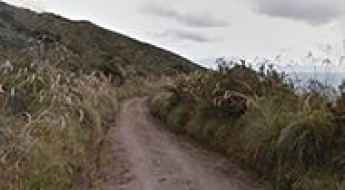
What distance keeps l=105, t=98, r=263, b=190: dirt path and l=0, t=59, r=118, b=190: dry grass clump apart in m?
0.55

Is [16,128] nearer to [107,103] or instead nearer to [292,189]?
[292,189]

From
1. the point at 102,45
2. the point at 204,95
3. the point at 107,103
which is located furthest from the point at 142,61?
the point at 204,95

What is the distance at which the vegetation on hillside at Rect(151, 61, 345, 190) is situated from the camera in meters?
10.5

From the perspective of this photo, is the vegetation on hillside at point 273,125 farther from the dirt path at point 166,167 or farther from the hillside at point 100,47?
the hillside at point 100,47

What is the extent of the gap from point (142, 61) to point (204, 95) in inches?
2361

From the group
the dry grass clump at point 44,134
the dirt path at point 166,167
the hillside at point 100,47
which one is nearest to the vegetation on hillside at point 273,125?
the dirt path at point 166,167

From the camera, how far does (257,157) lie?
12.0 m

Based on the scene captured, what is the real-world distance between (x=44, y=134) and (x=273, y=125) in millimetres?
4106

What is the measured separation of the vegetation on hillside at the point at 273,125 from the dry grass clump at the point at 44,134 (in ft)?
9.30

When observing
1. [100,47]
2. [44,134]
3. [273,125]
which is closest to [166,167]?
[273,125]

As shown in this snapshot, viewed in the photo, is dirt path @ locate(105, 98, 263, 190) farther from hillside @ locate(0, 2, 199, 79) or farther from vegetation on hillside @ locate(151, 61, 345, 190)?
hillside @ locate(0, 2, 199, 79)

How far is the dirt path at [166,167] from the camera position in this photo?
1119 cm

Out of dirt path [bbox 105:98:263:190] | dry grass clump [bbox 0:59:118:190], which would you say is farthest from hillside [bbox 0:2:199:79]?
dry grass clump [bbox 0:59:118:190]

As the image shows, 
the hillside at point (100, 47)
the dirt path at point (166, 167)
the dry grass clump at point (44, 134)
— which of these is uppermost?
the hillside at point (100, 47)
